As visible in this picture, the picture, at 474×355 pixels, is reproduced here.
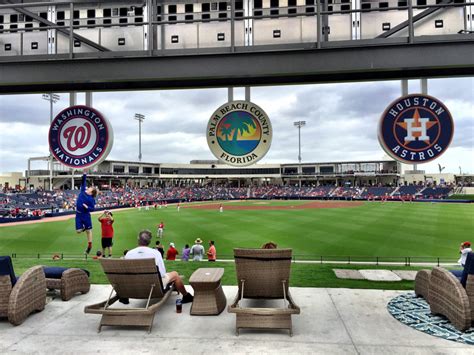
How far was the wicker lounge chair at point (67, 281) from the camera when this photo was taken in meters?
5.83

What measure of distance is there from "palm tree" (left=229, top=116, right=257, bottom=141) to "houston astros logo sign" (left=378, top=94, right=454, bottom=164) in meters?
2.01

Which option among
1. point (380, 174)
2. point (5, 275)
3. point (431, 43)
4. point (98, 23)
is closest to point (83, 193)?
point (5, 275)

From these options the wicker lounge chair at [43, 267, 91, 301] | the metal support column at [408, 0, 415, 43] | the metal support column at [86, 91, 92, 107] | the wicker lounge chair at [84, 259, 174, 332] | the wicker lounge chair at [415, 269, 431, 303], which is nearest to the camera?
the wicker lounge chair at [84, 259, 174, 332]

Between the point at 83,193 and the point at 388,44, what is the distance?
5705mm

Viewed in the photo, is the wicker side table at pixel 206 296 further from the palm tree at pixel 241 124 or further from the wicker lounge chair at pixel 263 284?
the palm tree at pixel 241 124

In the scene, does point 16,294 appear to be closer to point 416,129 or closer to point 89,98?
point 89,98

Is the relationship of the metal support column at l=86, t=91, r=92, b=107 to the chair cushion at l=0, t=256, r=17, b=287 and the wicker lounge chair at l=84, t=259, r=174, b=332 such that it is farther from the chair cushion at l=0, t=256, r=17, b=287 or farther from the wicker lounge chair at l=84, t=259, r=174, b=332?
the wicker lounge chair at l=84, t=259, r=174, b=332

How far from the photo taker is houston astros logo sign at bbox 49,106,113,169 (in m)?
5.89

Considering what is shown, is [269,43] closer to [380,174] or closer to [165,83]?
→ [165,83]

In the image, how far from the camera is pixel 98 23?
658cm

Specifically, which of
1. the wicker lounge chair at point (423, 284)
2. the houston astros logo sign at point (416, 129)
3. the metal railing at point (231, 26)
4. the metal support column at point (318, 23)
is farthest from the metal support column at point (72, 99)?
the wicker lounge chair at point (423, 284)

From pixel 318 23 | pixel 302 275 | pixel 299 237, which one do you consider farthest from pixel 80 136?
pixel 299 237

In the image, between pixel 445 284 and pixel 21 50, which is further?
pixel 21 50

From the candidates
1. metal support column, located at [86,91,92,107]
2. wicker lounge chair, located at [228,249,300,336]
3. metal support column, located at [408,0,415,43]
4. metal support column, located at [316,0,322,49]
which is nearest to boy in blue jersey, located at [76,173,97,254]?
metal support column, located at [86,91,92,107]
